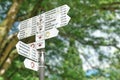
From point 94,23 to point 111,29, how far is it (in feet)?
2.29

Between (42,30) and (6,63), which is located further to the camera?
(6,63)

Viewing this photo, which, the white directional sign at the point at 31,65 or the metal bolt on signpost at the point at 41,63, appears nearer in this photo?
the metal bolt on signpost at the point at 41,63

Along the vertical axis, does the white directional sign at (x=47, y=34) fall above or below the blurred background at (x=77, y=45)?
above

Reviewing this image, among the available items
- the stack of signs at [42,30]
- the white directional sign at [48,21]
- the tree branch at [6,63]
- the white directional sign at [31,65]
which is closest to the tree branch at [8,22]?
the tree branch at [6,63]

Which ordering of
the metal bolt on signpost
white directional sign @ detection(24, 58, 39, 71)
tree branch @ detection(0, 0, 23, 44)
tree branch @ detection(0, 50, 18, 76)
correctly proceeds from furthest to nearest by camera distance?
tree branch @ detection(0, 50, 18, 76), tree branch @ detection(0, 0, 23, 44), white directional sign @ detection(24, 58, 39, 71), the metal bolt on signpost

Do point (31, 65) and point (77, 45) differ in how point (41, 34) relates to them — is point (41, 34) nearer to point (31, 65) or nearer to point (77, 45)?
point (31, 65)

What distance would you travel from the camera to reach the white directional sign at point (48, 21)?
4923 millimetres

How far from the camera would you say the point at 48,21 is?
503cm

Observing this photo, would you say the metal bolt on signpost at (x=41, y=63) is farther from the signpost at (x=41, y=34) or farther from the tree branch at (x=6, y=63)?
the tree branch at (x=6, y=63)

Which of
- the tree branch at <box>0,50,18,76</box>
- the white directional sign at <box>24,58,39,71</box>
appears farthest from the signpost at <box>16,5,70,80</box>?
the tree branch at <box>0,50,18,76</box>

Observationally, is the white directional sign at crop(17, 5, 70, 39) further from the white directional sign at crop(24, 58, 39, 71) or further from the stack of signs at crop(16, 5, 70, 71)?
the white directional sign at crop(24, 58, 39, 71)

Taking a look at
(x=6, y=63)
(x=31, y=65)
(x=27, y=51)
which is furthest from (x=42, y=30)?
(x=6, y=63)

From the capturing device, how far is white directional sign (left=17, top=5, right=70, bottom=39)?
16.2 feet

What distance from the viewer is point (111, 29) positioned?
44.3 feet
